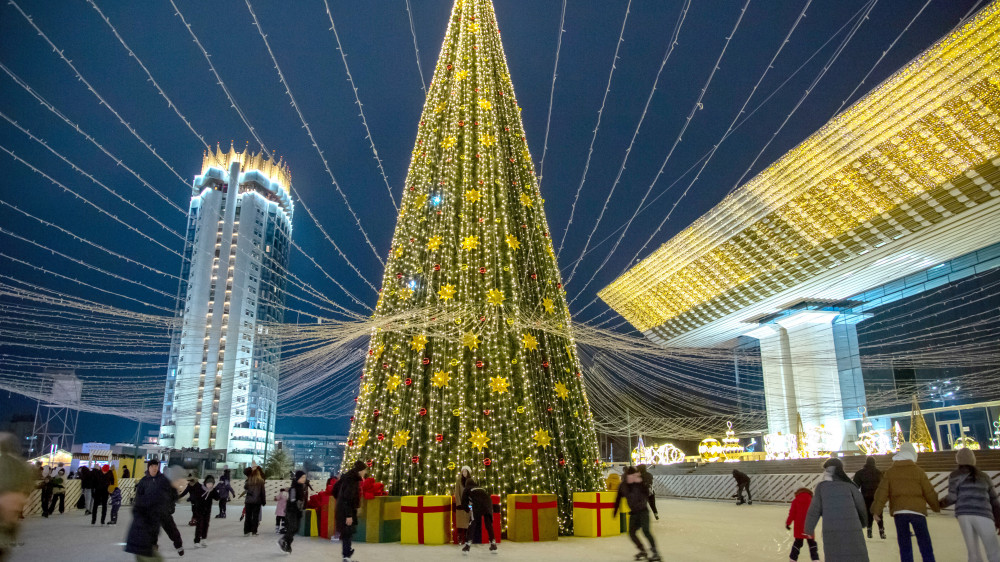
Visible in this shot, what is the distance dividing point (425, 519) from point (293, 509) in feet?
6.19

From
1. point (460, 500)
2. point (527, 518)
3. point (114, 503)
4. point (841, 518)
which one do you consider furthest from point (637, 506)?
point (114, 503)

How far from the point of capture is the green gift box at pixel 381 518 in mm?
9836

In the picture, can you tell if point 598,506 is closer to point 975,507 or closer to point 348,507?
point 348,507

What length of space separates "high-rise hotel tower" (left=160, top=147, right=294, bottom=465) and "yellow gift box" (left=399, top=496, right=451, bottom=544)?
60849mm

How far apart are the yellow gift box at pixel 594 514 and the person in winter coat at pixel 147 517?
6.39 m

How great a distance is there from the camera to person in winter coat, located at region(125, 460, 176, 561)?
201 inches

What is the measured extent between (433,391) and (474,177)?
3.59 meters

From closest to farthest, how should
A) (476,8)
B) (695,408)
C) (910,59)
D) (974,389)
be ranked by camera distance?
(476,8) → (910,59) → (974,389) → (695,408)

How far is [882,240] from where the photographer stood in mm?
29688

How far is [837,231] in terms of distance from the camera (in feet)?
101

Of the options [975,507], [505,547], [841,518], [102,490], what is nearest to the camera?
[841,518]

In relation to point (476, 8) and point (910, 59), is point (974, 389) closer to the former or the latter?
point (910, 59)

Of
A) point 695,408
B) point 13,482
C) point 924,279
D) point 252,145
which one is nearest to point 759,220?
point 924,279

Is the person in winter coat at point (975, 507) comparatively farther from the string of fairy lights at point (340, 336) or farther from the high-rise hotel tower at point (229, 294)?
the high-rise hotel tower at point (229, 294)
